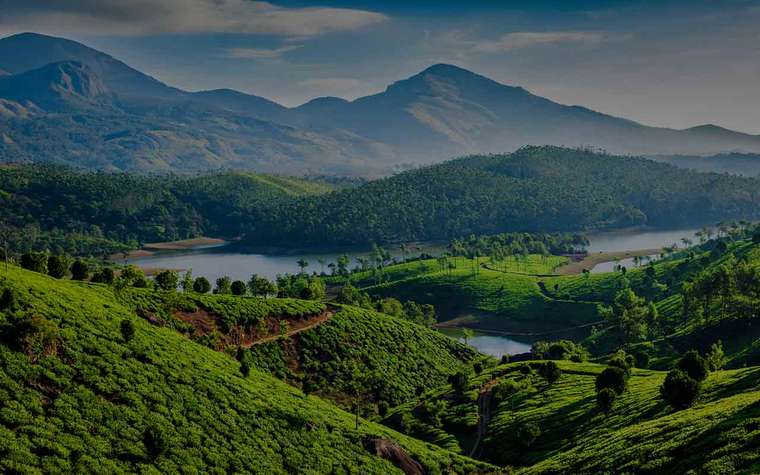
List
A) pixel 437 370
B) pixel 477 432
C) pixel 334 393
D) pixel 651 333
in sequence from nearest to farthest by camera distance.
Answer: pixel 477 432 → pixel 334 393 → pixel 437 370 → pixel 651 333

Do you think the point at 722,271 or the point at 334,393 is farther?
the point at 722,271

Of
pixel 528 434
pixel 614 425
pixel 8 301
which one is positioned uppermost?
pixel 8 301

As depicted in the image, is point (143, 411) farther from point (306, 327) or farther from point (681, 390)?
point (306, 327)

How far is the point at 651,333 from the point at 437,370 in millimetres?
69643

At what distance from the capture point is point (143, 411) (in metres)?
50.8

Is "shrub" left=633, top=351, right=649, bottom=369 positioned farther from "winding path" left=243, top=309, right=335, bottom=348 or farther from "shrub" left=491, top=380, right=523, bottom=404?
"winding path" left=243, top=309, right=335, bottom=348

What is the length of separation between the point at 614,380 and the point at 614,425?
1008 centimetres

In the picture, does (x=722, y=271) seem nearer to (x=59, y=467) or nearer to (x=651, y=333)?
(x=651, y=333)

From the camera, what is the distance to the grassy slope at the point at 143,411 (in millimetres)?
43062

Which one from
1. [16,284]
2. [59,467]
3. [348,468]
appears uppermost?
[16,284]

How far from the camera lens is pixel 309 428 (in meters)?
62.9

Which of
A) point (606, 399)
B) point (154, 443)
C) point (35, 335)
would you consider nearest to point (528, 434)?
point (606, 399)

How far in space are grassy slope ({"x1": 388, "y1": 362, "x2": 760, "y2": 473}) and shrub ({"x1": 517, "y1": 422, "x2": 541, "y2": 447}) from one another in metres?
0.57

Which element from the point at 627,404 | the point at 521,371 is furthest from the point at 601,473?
the point at 521,371
